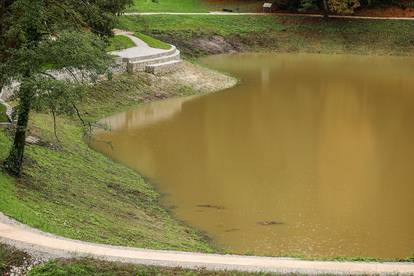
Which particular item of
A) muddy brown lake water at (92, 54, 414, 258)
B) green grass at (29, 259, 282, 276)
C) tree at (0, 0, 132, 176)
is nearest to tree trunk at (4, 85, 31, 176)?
tree at (0, 0, 132, 176)

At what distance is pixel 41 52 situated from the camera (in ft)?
57.7

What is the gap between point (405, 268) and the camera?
14.6 meters

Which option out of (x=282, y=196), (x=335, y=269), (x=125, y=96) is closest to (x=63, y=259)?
(x=335, y=269)

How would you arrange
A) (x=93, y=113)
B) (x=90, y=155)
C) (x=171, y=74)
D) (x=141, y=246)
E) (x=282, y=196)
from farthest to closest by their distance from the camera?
(x=171, y=74), (x=93, y=113), (x=90, y=155), (x=282, y=196), (x=141, y=246)

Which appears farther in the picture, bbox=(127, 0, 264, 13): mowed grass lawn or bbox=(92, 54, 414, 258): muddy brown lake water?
bbox=(127, 0, 264, 13): mowed grass lawn

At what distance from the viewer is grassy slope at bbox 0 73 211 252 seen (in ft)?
54.9

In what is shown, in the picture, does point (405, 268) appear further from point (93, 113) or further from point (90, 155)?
point (93, 113)

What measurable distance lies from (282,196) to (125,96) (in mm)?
15252

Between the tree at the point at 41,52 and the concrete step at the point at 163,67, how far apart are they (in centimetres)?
1934

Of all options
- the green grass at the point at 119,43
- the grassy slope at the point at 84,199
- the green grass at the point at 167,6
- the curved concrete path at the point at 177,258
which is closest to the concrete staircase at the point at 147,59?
the green grass at the point at 119,43

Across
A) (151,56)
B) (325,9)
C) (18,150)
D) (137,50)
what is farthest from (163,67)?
(325,9)

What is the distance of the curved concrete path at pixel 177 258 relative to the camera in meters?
14.1

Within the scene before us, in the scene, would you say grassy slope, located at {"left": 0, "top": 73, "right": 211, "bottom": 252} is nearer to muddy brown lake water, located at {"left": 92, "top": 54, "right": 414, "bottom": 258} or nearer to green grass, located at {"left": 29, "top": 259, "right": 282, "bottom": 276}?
muddy brown lake water, located at {"left": 92, "top": 54, "right": 414, "bottom": 258}

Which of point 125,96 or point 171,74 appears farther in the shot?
point 171,74
